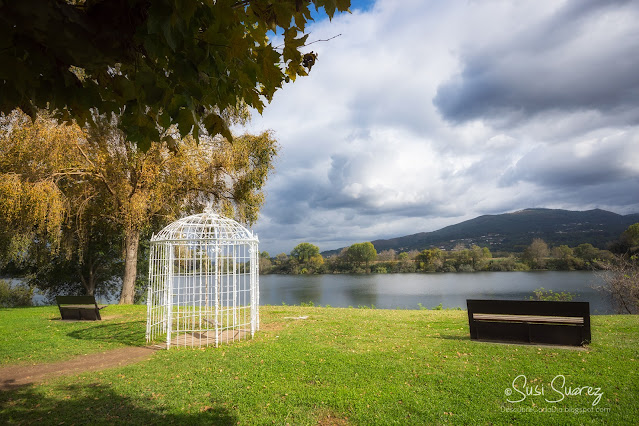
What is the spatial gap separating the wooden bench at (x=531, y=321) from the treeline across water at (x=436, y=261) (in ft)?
128

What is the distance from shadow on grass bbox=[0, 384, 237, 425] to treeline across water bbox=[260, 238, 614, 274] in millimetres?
39730

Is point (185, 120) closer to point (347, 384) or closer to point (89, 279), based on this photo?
point (347, 384)

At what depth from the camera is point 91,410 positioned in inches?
158

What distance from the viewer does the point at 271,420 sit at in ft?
11.9

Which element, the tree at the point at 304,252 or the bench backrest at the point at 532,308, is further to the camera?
the tree at the point at 304,252

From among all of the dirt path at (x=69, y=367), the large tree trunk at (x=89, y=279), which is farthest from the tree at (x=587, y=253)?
the large tree trunk at (x=89, y=279)

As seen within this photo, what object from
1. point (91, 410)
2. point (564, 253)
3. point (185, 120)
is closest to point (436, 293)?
point (564, 253)

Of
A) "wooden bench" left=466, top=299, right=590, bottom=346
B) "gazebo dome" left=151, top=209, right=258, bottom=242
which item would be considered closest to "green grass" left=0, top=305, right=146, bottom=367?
"gazebo dome" left=151, top=209, right=258, bottom=242

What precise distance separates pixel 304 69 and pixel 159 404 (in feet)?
14.2

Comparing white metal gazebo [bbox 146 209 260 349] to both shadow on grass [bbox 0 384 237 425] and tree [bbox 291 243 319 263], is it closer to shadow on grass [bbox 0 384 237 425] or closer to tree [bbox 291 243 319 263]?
shadow on grass [bbox 0 384 237 425]

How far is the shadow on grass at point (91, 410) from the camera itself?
12.2 feet

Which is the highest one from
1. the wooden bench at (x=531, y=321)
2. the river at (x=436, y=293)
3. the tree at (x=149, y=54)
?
the tree at (x=149, y=54)

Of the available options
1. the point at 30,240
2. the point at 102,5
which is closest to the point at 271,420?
the point at 102,5

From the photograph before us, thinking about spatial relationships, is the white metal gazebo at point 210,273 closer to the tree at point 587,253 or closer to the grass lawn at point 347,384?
the grass lawn at point 347,384
